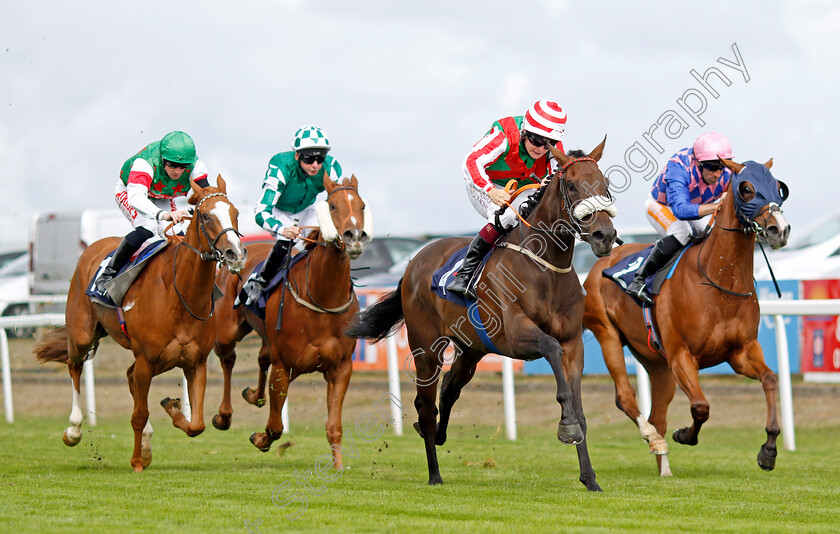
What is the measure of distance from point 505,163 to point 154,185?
8.44 feet

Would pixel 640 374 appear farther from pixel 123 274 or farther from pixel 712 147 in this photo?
pixel 123 274

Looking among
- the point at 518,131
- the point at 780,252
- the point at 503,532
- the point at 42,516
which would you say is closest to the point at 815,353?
the point at 780,252

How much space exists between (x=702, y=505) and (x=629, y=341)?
2252 mm

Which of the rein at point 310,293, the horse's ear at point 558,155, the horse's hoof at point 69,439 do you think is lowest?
the horse's hoof at point 69,439

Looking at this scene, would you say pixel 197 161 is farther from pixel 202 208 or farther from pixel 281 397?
pixel 281 397

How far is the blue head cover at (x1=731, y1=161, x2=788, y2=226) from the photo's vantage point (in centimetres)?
635

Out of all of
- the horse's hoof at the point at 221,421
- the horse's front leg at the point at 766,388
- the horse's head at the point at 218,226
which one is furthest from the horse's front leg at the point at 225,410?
the horse's front leg at the point at 766,388

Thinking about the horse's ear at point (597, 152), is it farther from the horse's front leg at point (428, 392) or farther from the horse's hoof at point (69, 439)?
the horse's hoof at point (69, 439)

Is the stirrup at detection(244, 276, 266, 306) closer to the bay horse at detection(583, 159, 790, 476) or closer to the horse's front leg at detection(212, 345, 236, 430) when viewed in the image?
the horse's front leg at detection(212, 345, 236, 430)

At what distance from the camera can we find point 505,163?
658 centimetres

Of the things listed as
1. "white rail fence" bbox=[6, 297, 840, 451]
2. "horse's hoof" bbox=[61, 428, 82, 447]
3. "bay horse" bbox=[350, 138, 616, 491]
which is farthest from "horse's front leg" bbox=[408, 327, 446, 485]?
"horse's hoof" bbox=[61, 428, 82, 447]

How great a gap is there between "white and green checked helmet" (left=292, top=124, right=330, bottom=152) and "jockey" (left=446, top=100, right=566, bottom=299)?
124 cm

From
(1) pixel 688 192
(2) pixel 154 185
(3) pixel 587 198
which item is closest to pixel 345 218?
(2) pixel 154 185

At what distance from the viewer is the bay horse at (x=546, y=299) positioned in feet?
18.1
